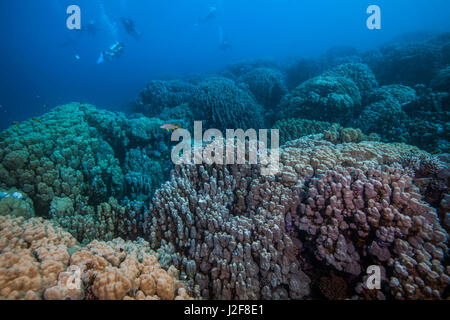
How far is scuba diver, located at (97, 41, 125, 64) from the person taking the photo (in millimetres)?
11812

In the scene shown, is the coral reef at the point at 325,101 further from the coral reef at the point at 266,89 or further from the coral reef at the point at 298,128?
the coral reef at the point at 266,89

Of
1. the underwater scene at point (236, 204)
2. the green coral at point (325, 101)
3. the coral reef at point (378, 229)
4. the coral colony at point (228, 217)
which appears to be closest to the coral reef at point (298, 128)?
the underwater scene at point (236, 204)

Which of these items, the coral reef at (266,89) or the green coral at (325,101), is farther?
the coral reef at (266,89)

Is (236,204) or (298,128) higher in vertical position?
(298,128)

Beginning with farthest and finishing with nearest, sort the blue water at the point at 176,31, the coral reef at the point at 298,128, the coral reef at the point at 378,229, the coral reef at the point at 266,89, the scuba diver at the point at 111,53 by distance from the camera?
the blue water at the point at 176,31 < the scuba diver at the point at 111,53 < the coral reef at the point at 266,89 < the coral reef at the point at 298,128 < the coral reef at the point at 378,229

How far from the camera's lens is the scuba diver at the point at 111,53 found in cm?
1181

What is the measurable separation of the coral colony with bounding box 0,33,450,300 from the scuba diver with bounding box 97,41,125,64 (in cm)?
810

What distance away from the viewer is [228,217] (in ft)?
9.68

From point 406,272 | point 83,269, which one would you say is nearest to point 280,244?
point 406,272

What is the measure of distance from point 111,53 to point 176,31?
119m

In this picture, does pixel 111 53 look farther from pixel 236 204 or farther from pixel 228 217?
pixel 228 217

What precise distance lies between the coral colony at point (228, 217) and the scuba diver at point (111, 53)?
8.10 meters

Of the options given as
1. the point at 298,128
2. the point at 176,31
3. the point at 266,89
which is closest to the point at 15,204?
the point at 298,128
